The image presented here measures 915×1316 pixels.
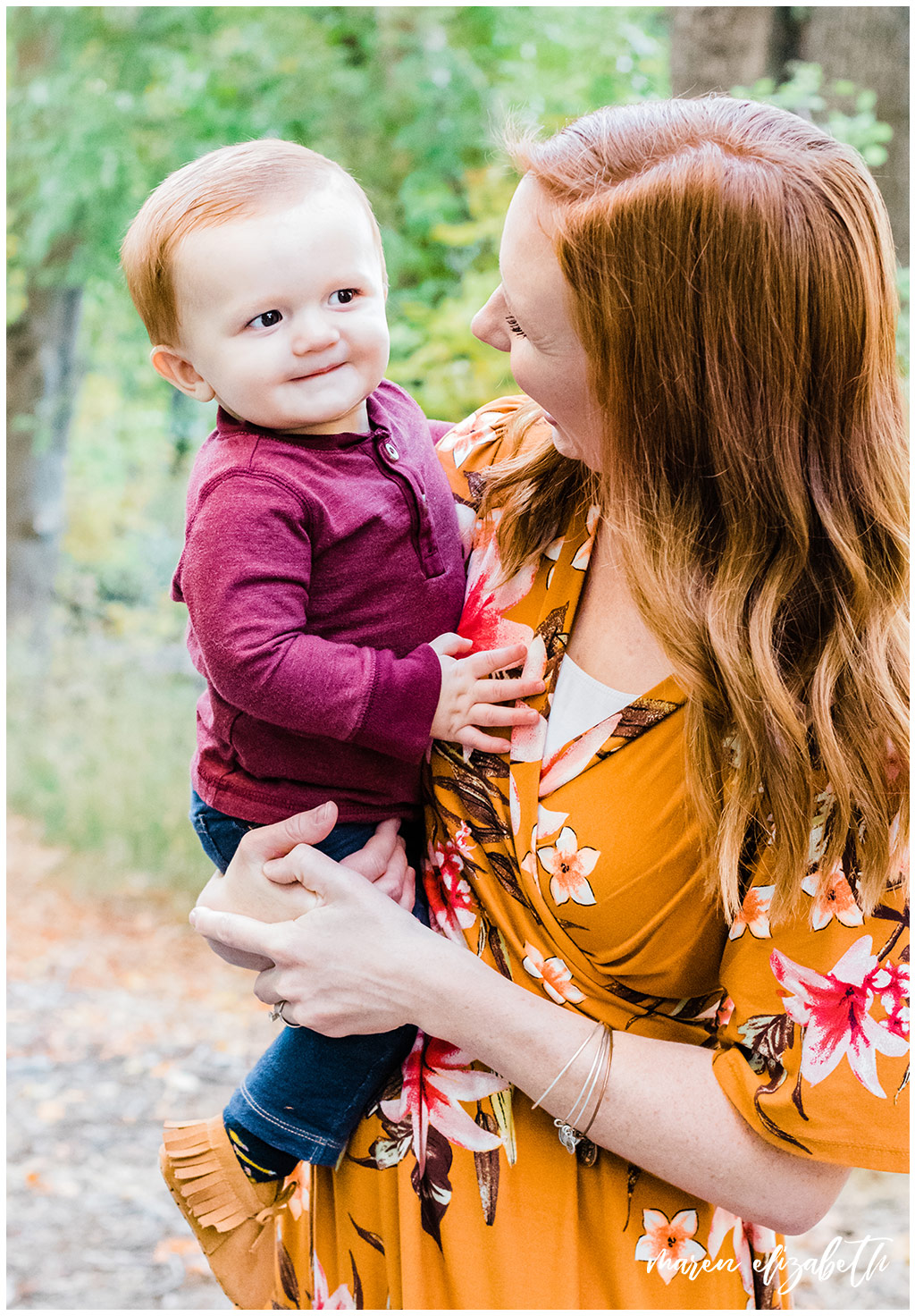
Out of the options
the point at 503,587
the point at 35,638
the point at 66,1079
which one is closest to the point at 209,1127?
the point at 503,587

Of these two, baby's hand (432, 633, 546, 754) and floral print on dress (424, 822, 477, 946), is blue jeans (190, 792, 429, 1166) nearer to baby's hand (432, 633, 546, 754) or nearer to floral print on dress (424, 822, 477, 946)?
floral print on dress (424, 822, 477, 946)

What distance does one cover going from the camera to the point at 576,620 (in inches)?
58.0

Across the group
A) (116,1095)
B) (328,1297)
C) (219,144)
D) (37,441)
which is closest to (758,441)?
(328,1297)

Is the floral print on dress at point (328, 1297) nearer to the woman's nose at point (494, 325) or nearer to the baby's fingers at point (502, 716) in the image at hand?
the baby's fingers at point (502, 716)

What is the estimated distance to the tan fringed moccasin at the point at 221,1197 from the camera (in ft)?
5.55

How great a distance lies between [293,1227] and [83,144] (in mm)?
4766

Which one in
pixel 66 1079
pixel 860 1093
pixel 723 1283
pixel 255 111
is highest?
pixel 255 111

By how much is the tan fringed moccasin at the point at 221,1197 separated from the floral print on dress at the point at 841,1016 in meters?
0.89

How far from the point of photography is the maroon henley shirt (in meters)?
1.41

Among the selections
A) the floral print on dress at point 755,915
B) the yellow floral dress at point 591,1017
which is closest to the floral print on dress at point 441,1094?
the yellow floral dress at point 591,1017

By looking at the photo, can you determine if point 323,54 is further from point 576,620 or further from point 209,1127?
point 209,1127

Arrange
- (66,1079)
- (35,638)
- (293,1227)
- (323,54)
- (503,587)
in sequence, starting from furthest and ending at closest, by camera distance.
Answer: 1. (35,638)
2. (323,54)
3. (66,1079)
4. (293,1227)
5. (503,587)

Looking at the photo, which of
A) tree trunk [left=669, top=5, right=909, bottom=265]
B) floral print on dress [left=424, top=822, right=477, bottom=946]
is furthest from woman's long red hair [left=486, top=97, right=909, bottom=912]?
tree trunk [left=669, top=5, right=909, bottom=265]

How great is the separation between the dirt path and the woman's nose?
8.51 ft
